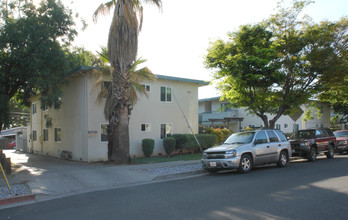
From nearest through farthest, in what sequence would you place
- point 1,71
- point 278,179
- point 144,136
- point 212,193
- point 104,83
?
point 212,193, point 278,179, point 1,71, point 104,83, point 144,136

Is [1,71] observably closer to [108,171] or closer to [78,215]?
[108,171]

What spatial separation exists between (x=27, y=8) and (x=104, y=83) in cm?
567

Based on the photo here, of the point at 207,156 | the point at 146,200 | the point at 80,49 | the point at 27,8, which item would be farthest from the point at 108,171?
the point at 80,49

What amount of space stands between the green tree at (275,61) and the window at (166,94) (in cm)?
372

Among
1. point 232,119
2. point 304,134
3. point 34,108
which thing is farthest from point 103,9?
point 232,119

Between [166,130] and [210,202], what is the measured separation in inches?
566

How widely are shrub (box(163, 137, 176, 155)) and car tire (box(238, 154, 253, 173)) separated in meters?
8.43

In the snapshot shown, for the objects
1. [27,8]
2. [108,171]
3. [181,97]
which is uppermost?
[27,8]

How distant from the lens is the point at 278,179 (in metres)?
9.91

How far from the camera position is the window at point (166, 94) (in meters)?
21.2

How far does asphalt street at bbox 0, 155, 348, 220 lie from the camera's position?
19.7 feet

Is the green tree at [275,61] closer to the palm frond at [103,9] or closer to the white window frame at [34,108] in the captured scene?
the palm frond at [103,9]

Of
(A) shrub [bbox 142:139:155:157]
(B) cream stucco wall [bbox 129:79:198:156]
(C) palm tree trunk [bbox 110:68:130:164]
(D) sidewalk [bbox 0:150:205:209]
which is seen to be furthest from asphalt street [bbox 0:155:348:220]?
(B) cream stucco wall [bbox 129:79:198:156]

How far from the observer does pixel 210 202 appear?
6.95 metres
